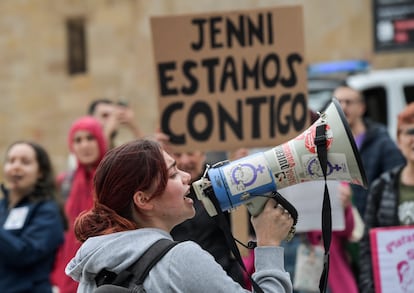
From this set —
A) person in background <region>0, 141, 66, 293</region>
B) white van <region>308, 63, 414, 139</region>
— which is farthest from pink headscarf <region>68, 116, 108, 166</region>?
white van <region>308, 63, 414, 139</region>

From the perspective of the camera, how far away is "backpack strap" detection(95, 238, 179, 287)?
266 centimetres

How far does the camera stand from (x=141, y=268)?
105 inches

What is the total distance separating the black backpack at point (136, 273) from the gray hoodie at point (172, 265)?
0.04 feet

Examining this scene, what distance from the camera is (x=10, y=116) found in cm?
1641

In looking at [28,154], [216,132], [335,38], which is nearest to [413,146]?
[216,132]

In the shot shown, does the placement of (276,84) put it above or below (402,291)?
above

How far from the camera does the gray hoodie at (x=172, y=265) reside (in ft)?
8.59

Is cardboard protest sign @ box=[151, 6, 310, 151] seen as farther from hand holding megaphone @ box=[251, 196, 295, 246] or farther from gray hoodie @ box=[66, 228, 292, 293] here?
gray hoodie @ box=[66, 228, 292, 293]

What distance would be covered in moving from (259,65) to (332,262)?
1.21 metres

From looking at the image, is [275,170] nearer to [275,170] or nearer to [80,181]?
[275,170]

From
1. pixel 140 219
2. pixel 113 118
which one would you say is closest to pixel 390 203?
pixel 140 219

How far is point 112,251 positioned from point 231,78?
286cm

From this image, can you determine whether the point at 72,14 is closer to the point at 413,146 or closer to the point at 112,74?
the point at 112,74

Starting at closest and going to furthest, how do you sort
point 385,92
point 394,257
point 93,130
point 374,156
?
point 394,257, point 93,130, point 374,156, point 385,92
